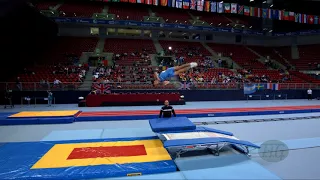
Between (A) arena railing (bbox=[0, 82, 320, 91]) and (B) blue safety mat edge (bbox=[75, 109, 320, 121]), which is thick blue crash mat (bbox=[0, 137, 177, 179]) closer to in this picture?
(B) blue safety mat edge (bbox=[75, 109, 320, 121])

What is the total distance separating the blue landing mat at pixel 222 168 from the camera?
4.29 metres

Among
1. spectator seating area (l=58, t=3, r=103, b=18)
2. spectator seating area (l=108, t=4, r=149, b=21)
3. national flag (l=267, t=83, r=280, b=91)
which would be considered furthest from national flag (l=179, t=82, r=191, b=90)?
spectator seating area (l=58, t=3, r=103, b=18)

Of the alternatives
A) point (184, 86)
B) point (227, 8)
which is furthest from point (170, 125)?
point (227, 8)

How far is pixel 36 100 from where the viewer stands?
14492 mm

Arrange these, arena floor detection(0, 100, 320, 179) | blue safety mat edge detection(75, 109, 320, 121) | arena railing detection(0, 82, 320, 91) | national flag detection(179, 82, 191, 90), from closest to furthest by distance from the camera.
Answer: arena floor detection(0, 100, 320, 179) < blue safety mat edge detection(75, 109, 320, 121) < arena railing detection(0, 82, 320, 91) < national flag detection(179, 82, 191, 90)

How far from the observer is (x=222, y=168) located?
468 centimetres

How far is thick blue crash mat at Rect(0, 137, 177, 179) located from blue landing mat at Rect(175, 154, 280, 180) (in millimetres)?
404

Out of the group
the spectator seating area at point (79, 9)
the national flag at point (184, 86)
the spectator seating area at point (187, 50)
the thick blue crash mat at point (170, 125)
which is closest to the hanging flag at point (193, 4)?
the national flag at point (184, 86)

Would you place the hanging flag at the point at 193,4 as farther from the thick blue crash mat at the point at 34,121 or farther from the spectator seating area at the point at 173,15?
the thick blue crash mat at the point at 34,121

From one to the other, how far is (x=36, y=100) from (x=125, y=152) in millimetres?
11896

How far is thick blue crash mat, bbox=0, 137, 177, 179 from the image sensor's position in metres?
4.34

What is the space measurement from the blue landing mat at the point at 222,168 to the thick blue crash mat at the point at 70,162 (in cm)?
40

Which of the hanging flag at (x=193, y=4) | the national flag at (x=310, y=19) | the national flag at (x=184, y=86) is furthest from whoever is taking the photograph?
the national flag at (x=310, y=19)

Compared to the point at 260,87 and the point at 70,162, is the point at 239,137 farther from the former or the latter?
the point at 260,87
